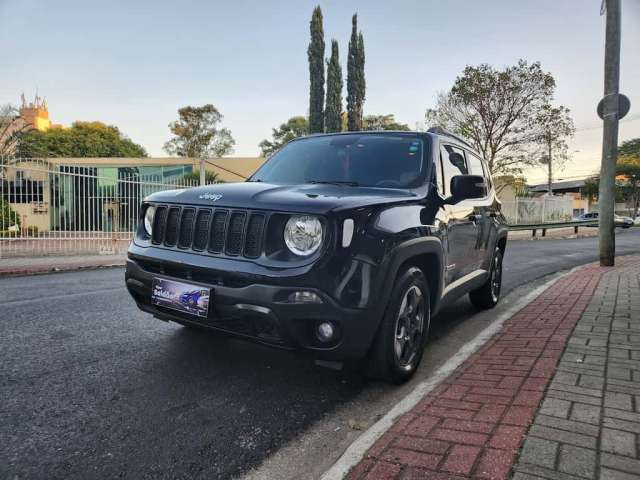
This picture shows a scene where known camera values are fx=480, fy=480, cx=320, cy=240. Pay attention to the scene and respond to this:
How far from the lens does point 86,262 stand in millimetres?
10109

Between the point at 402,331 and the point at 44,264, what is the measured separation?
8821 millimetres

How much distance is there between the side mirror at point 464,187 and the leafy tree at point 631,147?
6919 centimetres

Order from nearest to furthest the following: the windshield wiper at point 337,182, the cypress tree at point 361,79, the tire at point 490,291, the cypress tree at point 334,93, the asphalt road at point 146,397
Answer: the asphalt road at point 146,397, the windshield wiper at point 337,182, the tire at point 490,291, the cypress tree at point 334,93, the cypress tree at point 361,79

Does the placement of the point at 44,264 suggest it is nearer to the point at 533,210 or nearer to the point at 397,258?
the point at 397,258

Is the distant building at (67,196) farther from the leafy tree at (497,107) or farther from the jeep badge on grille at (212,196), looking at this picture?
the leafy tree at (497,107)

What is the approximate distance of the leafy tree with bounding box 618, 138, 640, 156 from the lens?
203 ft

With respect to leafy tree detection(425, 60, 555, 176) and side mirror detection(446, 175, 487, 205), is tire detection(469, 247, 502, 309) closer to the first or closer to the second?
side mirror detection(446, 175, 487, 205)

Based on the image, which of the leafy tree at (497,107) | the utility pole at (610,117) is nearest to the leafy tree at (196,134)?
the leafy tree at (497,107)

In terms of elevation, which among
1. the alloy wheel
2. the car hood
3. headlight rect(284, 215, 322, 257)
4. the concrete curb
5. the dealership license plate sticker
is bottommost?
the concrete curb

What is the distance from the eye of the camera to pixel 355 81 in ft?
130

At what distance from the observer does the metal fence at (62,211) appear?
11.2 meters

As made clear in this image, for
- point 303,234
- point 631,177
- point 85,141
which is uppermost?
point 85,141

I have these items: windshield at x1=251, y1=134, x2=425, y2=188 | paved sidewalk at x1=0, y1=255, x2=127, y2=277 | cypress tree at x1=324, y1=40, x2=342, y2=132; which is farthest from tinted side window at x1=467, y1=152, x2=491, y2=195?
cypress tree at x1=324, y1=40, x2=342, y2=132

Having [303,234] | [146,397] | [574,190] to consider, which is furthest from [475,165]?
[574,190]
